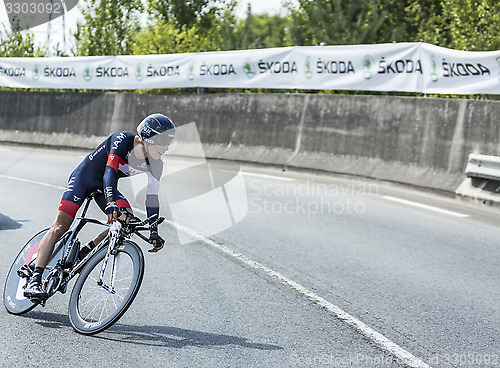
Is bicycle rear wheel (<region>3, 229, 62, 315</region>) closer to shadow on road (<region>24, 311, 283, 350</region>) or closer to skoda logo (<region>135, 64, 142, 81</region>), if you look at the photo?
shadow on road (<region>24, 311, 283, 350</region>)

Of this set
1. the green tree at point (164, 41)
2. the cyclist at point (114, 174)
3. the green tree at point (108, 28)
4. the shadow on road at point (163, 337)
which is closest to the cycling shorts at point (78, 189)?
the cyclist at point (114, 174)

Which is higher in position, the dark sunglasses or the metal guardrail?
the dark sunglasses

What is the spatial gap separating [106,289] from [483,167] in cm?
774

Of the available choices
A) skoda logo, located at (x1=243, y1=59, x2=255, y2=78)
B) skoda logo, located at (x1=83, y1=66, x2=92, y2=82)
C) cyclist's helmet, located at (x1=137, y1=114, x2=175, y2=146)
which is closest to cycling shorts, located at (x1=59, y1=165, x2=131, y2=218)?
cyclist's helmet, located at (x1=137, y1=114, x2=175, y2=146)

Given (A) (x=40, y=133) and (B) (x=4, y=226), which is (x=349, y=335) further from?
(A) (x=40, y=133)

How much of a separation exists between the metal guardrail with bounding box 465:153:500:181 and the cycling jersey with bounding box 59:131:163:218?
23.4 feet

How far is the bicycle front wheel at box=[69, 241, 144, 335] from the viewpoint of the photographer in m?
4.92

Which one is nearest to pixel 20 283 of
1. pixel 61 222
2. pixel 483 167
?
pixel 61 222

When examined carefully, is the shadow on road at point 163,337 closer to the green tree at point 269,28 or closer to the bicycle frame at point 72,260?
the bicycle frame at point 72,260

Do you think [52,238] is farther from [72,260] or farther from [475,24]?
[475,24]

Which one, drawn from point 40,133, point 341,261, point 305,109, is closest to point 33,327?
point 341,261

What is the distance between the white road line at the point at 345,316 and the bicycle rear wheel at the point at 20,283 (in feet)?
7.26

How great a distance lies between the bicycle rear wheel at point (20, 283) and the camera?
542cm

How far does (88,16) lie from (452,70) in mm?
22131
